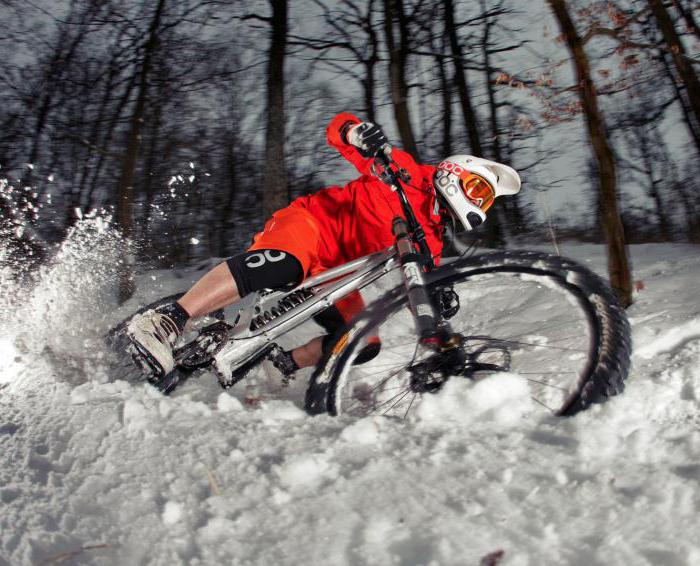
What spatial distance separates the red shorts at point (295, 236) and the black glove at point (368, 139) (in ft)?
1.83

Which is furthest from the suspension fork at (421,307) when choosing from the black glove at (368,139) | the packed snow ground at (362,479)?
the black glove at (368,139)

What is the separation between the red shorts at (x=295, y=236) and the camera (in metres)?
3.17

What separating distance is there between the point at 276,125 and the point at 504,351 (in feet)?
19.6

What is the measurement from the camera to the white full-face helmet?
286 cm

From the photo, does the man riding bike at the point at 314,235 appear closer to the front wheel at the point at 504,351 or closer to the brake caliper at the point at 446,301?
the brake caliper at the point at 446,301

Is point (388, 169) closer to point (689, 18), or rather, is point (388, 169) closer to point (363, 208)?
point (363, 208)

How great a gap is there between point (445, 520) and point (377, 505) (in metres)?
0.24

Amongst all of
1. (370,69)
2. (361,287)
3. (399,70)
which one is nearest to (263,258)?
(361,287)

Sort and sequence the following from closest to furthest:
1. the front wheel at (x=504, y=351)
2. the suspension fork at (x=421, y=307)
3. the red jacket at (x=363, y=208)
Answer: the front wheel at (x=504, y=351) → the suspension fork at (x=421, y=307) → the red jacket at (x=363, y=208)

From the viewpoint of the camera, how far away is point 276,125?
8.12 meters

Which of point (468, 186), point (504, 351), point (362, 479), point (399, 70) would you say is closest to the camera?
point (362, 479)

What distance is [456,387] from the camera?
2.72 metres

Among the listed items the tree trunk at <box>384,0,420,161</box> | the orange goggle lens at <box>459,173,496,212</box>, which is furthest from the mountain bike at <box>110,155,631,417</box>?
the tree trunk at <box>384,0,420,161</box>

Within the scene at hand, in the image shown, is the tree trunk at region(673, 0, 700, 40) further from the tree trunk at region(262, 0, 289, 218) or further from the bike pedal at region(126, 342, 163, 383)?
the bike pedal at region(126, 342, 163, 383)
